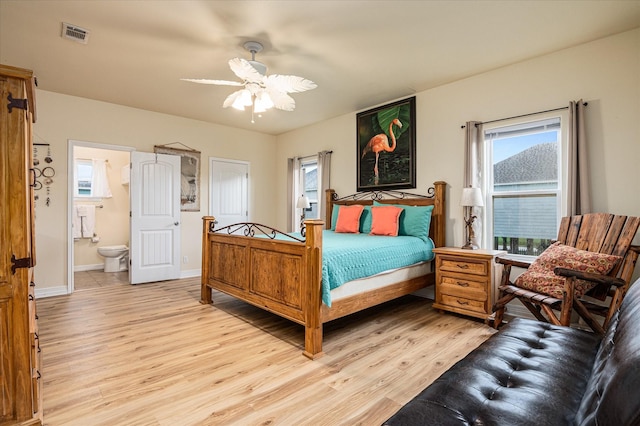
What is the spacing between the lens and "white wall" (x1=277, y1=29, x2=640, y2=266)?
282cm

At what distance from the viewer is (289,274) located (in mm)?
2791

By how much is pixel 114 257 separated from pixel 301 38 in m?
5.44

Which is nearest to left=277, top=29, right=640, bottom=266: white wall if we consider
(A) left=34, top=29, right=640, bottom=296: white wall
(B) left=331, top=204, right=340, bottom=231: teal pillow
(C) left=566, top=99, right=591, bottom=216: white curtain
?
(A) left=34, top=29, right=640, bottom=296: white wall

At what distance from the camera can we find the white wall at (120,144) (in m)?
4.27

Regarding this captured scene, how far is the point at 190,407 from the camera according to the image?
1887 millimetres

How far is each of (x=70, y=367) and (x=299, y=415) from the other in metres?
1.77

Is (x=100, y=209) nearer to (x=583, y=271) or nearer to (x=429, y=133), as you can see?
(x=429, y=133)

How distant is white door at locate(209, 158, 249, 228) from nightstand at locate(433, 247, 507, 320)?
12.6ft

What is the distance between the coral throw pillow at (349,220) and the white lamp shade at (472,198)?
4.51 feet

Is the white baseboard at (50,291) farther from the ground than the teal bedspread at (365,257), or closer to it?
closer to it

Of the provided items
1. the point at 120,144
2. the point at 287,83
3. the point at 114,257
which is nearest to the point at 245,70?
the point at 287,83

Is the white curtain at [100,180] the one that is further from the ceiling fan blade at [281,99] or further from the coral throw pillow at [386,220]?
the coral throw pillow at [386,220]

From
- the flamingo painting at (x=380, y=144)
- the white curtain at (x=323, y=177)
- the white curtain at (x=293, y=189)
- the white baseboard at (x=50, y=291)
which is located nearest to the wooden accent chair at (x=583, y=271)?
the flamingo painting at (x=380, y=144)

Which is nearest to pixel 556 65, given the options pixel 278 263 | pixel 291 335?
pixel 278 263
